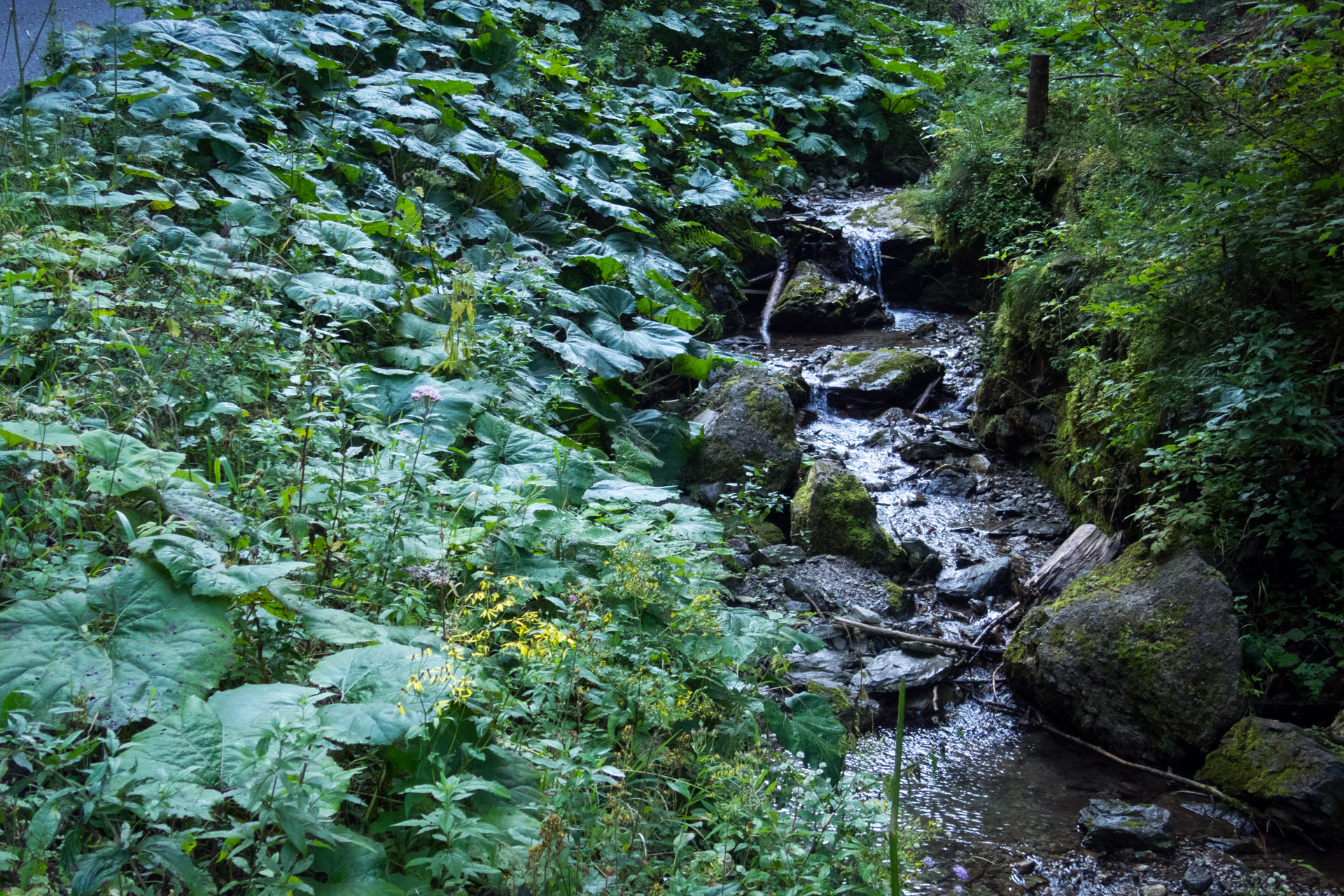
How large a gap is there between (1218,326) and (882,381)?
Result: 3613 millimetres

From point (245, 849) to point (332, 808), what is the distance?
0.90 feet

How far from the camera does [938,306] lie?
9805 mm

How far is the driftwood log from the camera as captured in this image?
4781mm

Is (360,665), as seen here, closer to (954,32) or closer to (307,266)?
(307,266)

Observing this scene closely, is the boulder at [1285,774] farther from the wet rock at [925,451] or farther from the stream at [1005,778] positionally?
the wet rock at [925,451]

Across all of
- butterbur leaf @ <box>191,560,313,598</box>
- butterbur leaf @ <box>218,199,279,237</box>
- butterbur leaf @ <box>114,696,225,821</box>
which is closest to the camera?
butterbur leaf @ <box>114,696,225,821</box>

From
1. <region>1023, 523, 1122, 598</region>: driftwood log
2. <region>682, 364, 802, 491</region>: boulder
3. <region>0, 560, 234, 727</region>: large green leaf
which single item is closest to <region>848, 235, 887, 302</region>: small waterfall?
<region>682, 364, 802, 491</region>: boulder

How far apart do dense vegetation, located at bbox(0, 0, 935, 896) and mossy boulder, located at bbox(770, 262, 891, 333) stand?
3.89 m

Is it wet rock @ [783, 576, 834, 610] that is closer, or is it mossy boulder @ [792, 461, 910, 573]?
wet rock @ [783, 576, 834, 610]

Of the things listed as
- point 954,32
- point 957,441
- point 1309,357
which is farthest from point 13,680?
point 954,32

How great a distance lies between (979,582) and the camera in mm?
5254

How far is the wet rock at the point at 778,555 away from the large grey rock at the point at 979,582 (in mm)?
1011

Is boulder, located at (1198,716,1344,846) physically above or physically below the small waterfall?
below

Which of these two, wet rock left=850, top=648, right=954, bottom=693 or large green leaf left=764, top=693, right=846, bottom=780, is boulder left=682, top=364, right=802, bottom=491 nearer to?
wet rock left=850, top=648, right=954, bottom=693
